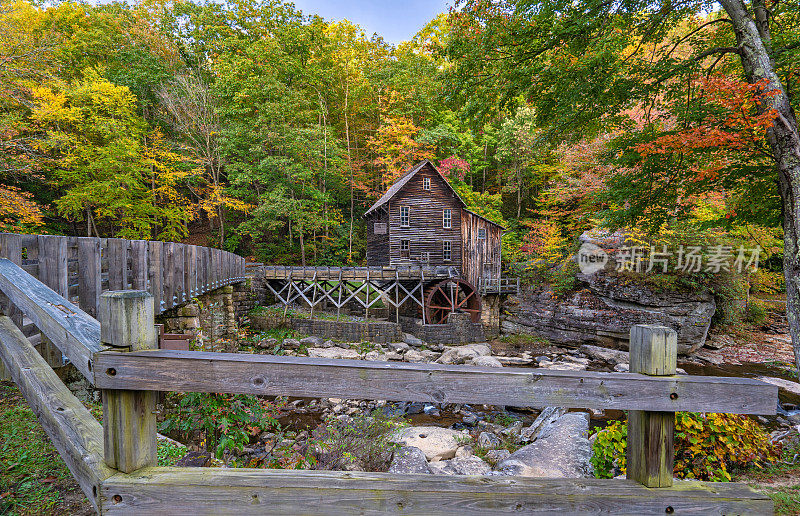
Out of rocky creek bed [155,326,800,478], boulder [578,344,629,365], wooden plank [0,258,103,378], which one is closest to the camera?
wooden plank [0,258,103,378]

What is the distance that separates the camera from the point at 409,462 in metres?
4.75

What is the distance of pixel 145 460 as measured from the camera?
169 centimetres

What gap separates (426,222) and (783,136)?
17.1 meters

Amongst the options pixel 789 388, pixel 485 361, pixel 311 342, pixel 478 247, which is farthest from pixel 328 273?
pixel 789 388

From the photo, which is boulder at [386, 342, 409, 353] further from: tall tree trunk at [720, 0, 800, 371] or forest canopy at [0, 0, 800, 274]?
tall tree trunk at [720, 0, 800, 371]

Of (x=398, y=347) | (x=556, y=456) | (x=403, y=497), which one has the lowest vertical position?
(x=398, y=347)

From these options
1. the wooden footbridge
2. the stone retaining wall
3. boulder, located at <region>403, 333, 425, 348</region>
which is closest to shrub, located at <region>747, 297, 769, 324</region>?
the wooden footbridge

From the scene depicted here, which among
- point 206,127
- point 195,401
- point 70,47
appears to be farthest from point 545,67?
point 70,47

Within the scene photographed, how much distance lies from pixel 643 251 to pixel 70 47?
33509 millimetres

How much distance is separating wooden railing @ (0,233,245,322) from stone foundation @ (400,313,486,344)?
10.8 m

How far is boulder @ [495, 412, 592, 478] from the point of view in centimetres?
438

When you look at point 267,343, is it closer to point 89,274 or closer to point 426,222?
point 89,274

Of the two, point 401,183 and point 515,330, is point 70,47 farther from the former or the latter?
point 515,330

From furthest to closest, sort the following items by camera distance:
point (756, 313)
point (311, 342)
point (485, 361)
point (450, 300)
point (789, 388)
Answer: point (450, 300) < point (756, 313) < point (311, 342) < point (485, 361) < point (789, 388)
